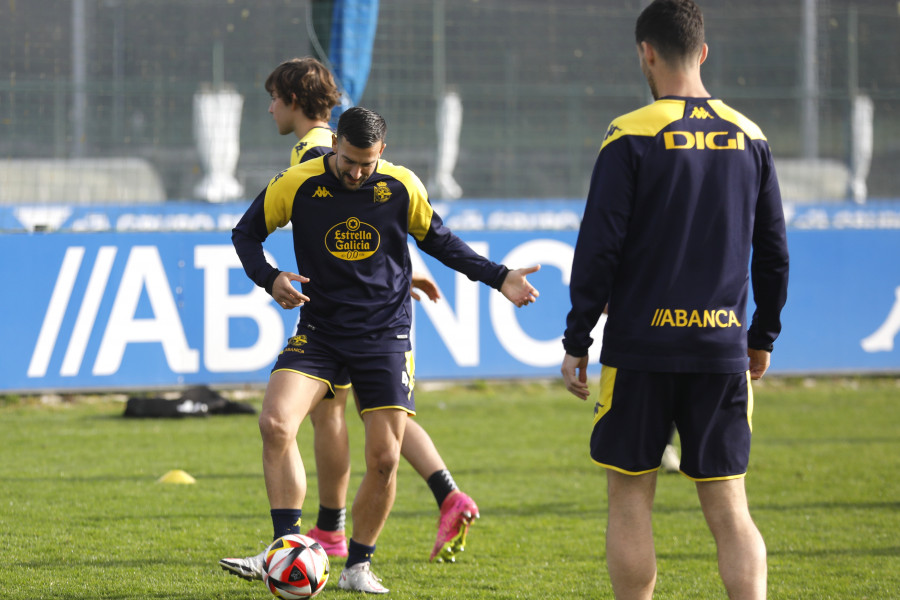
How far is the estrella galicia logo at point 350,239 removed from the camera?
161 inches

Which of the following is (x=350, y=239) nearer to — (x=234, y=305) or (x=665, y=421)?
(x=665, y=421)

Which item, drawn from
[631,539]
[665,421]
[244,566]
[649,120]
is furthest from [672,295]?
[244,566]

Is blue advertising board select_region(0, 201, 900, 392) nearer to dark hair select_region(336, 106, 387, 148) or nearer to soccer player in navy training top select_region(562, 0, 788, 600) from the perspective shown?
dark hair select_region(336, 106, 387, 148)

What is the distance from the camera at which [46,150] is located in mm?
10922

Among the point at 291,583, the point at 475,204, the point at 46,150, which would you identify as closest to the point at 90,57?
the point at 46,150

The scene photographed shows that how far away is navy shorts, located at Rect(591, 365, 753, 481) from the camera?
306cm

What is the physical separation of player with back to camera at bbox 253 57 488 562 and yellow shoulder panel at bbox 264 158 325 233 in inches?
17.1

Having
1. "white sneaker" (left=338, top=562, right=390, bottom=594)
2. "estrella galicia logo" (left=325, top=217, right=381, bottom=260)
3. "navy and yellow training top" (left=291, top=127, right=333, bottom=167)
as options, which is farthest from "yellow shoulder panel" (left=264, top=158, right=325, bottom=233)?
"white sneaker" (left=338, top=562, right=390, bottom=594)

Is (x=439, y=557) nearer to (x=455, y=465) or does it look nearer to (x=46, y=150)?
(x=455, y=465)

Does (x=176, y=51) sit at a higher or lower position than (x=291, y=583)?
higher

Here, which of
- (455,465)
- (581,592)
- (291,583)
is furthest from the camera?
(455,465)

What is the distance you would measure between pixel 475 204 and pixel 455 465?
175 inches

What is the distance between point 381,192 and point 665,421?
1541 millimetres

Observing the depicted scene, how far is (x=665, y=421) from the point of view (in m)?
3.10
